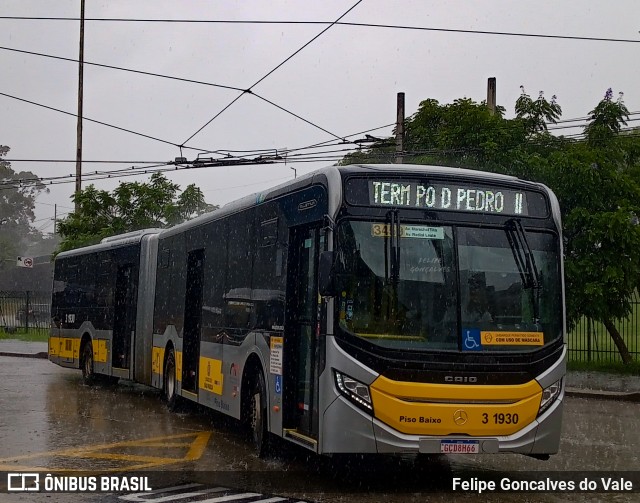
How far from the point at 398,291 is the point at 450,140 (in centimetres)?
1529

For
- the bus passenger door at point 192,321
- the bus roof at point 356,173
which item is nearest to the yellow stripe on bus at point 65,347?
the bus passenger door at point 192,321

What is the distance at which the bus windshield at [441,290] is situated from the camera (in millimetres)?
9805

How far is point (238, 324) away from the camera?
1312 cm

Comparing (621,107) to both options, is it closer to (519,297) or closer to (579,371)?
(579,371)

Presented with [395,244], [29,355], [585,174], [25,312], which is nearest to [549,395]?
[395,244]

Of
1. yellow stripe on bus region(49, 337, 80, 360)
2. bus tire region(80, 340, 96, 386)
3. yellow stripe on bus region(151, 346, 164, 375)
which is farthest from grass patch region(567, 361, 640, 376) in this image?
yellow stripe on bus region(49, 337, 80, 360)

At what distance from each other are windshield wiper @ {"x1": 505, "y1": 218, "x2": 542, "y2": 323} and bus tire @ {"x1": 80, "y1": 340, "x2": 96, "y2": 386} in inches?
561

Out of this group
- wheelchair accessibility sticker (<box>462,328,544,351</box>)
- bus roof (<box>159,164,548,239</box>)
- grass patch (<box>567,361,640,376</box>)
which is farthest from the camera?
grass patch (<box>567,361,640,376</box>)

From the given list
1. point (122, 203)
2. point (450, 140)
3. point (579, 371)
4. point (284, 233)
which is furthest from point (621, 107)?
point (122, 203)

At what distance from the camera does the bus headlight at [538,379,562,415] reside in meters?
10.2

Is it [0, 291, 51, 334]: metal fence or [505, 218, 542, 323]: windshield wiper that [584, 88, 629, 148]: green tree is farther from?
[0, 291, 51, 334]: metal fence

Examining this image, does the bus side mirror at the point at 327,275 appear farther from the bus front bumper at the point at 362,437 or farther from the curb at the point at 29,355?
the curb at the point at 29,355

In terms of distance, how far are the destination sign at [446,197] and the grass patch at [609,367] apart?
15.0 m

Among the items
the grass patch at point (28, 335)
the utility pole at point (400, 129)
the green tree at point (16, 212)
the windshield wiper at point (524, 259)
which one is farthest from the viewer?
the green tree at point (16, 212)
